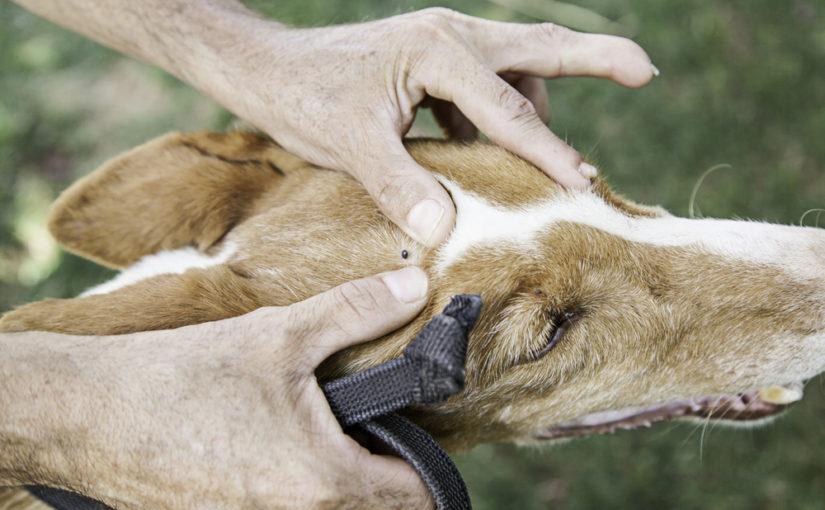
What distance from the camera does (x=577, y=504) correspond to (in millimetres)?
4590

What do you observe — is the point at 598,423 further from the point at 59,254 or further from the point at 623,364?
the point at 59,254

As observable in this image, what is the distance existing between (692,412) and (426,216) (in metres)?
1.56

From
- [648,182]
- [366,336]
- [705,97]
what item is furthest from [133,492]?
[705,97]

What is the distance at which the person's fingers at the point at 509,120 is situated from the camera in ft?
8.49

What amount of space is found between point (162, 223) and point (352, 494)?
58.2 inches

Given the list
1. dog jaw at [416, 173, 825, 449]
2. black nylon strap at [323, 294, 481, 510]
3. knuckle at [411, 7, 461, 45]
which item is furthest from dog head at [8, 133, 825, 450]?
knuckle at [411, 7, 461, 45]

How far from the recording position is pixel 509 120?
262cm

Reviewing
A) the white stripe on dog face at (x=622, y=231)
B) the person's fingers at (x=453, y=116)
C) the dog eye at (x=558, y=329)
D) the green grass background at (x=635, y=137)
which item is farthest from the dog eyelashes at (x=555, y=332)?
the green grass background at (x=635, y=137)

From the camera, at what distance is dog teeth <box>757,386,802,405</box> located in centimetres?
290

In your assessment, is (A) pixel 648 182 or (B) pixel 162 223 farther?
(A) pixel 648 182

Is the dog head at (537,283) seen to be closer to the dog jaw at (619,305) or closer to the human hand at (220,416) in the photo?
the dog jaw at (619,305)

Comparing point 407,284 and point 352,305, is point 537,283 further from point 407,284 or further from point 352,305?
point 352,305

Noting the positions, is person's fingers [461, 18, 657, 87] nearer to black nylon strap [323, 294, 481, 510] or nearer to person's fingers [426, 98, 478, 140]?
person's fingers [426, 98, 478, 140]

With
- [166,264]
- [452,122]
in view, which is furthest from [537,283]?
[166,264]
